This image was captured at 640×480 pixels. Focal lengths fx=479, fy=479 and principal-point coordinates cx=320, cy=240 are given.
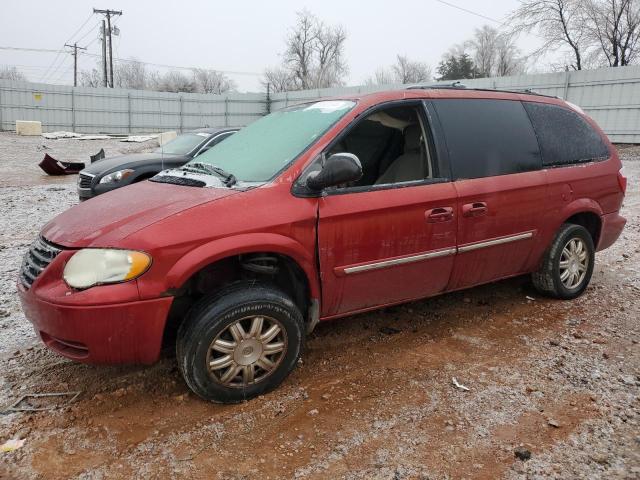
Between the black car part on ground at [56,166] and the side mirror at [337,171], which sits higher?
the side mirror at [337,171]

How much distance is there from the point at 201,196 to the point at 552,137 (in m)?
2.98

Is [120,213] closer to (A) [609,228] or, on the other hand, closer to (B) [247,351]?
(B) [247,351]

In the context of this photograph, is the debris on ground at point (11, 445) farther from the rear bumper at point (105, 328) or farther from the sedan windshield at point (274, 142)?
the sedan windshield at point (274, 142)

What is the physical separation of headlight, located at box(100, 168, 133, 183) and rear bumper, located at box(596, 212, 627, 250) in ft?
21.5

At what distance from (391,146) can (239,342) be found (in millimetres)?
2002

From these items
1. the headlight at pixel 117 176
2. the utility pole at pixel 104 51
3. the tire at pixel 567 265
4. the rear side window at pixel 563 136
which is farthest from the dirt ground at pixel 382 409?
the utility pole at pixel 104 51

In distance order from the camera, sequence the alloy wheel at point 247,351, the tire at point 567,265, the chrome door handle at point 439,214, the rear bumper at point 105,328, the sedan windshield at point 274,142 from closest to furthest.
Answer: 1. the rear bumper at point 105,328
2. the alloy wheel at point 247,351
3. the sedan windshield at point 274,142
4. the chrome door handle at point 439,214
5. the tire at point 567,265

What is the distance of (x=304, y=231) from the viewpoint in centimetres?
278

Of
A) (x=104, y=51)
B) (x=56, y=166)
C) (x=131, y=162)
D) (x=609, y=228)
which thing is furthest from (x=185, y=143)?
(x=104, y=51)

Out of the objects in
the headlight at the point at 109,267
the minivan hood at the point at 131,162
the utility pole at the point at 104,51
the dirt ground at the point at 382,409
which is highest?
the utility pole at the point at 104,51

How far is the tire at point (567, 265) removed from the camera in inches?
160

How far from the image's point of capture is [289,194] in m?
2.79

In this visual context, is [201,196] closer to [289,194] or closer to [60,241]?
[289,194]

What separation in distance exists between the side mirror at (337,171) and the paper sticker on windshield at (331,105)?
639 millimetres
